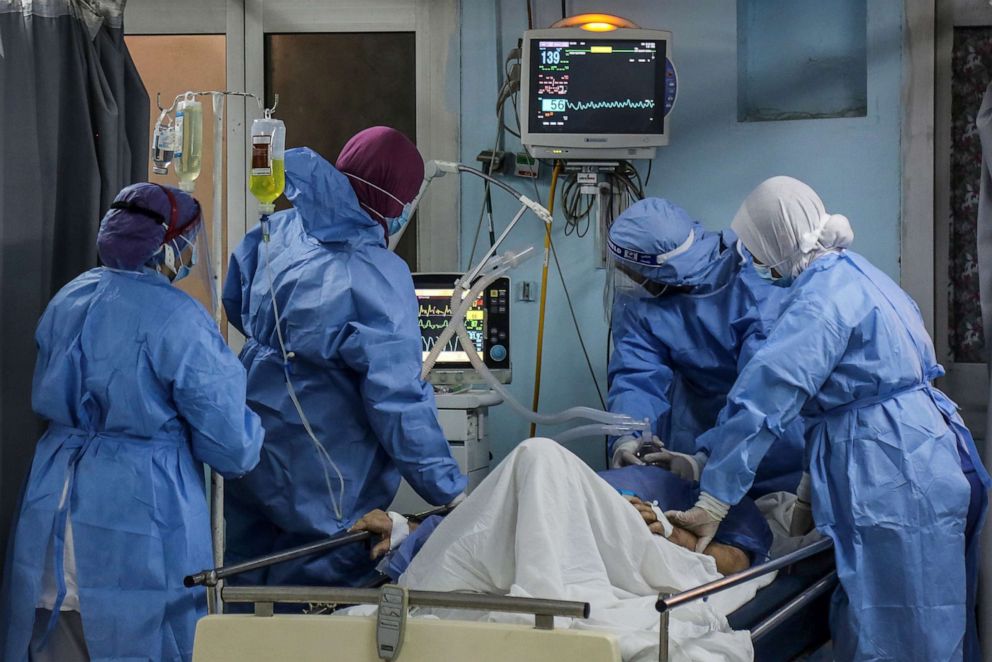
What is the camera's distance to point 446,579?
2135mm

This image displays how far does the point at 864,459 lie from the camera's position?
2566 millimetres

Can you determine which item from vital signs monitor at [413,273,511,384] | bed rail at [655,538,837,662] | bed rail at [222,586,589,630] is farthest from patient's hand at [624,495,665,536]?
vital signs monitor at [413,273,511,384]

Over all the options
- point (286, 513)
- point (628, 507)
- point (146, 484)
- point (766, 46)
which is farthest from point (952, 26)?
point (146, 484)

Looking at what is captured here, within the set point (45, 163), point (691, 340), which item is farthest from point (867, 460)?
point (45, 163)

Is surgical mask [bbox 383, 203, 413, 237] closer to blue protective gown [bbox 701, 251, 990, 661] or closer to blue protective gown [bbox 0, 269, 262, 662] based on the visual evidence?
blue protective gown [bbox 0, 269, 262, 662]

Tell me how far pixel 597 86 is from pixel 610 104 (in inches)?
3.2

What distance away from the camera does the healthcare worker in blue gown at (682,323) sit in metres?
3.44

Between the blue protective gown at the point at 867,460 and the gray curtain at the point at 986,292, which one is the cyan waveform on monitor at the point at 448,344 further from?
the gray curtain at the point at 986,292

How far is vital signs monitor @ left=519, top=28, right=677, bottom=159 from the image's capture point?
12.8 ft

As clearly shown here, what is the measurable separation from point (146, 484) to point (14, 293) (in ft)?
2.21

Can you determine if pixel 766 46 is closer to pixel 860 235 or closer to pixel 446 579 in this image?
pixel 860 235

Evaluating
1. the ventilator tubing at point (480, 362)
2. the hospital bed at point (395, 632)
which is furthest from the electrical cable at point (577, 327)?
the hospital bed at point (395, 632)

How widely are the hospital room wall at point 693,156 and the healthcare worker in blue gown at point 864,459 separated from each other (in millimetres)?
1590

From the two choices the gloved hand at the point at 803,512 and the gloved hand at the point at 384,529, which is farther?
the gloved hand at the point at 803,512
